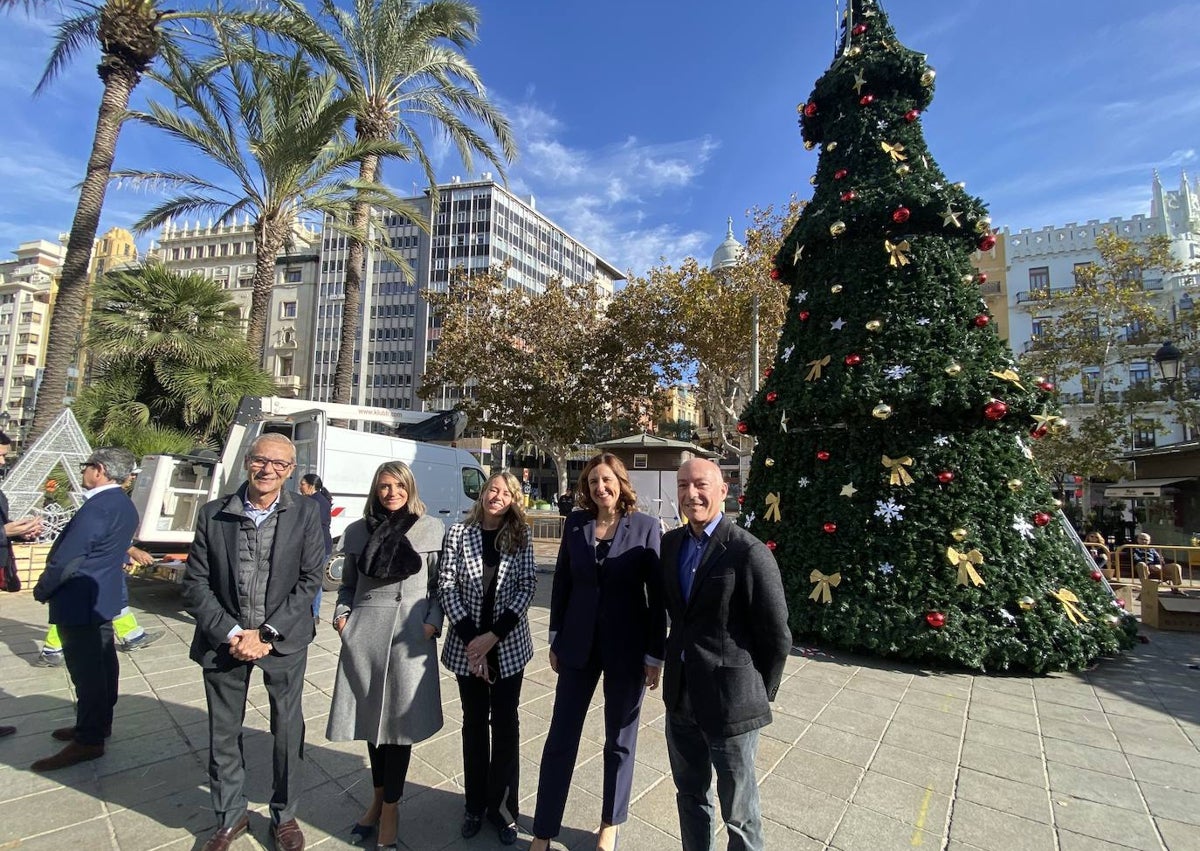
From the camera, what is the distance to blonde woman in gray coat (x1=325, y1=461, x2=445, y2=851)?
2500mm

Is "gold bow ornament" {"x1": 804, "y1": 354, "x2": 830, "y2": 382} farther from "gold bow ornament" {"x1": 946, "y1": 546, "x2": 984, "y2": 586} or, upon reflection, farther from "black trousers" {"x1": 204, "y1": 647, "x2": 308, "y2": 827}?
"black trousers" {"x1": 204, "y1": 647, "x2": 308, "y2": 827}

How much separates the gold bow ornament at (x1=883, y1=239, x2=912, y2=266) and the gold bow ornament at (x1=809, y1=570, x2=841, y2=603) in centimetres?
308

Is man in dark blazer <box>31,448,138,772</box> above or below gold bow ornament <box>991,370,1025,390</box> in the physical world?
below

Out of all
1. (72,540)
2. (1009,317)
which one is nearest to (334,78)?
(72,540)

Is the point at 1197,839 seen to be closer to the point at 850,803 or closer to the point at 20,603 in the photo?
the point at 850,803

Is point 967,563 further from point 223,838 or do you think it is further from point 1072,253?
point 1072,253

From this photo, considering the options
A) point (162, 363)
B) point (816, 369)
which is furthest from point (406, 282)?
point (816, 369)

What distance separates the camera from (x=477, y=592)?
8.68 feet

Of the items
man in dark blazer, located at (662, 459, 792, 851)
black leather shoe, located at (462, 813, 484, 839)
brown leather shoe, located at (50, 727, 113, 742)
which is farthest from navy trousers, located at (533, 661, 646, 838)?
brown leather shoe, located at (50, 727, 113, 742)

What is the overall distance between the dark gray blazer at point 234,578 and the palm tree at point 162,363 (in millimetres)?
9732

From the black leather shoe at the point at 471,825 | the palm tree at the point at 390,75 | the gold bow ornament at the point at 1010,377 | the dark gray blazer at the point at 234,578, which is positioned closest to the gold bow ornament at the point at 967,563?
the gold bow ornament at the point at 1010,377

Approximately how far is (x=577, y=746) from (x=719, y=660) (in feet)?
2.55

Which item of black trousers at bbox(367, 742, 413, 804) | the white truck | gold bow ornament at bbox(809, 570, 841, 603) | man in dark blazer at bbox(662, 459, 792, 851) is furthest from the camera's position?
the white truck

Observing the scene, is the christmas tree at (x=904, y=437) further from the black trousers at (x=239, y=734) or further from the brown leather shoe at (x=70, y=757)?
the brown leather shoe at (x=70, y=757)
